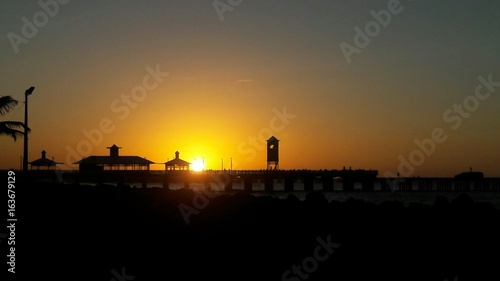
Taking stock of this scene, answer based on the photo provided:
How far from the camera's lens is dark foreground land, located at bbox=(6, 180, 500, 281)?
1424cm

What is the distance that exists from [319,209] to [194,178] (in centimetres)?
8179

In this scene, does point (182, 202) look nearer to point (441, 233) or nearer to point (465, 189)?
point (441, 233)

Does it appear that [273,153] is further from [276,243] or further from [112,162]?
[276,243]

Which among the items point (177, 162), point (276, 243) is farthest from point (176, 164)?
point (276, 243)

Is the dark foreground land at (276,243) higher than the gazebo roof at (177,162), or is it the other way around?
the gazebo roof at (177,162)

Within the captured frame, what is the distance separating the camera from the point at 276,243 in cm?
1858

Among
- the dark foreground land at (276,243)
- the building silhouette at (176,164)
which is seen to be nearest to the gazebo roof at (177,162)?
the building silhouette at (176,164)

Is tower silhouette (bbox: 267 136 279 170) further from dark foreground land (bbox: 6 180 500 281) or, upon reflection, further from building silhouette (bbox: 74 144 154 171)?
dark foreground land (bbox: 6 180 500 281)

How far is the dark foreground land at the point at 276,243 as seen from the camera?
14242mm

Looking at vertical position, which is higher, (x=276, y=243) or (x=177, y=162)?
(x=177, y=162)

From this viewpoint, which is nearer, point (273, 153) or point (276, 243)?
point (276, 243)

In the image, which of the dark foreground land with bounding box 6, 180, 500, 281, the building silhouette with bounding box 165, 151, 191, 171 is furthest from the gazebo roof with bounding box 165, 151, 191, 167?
the dark foreground land with bounding box 6, 180, 500, 281

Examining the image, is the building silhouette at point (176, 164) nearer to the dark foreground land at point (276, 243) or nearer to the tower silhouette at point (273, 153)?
the tower silhouette at point (273, 153)

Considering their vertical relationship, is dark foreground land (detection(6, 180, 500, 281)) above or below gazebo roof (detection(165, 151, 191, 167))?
below
